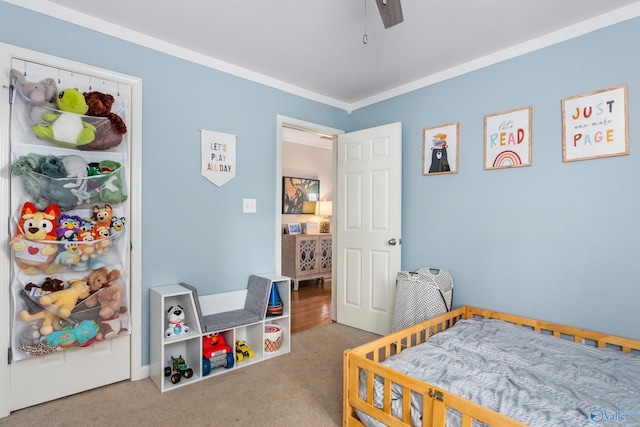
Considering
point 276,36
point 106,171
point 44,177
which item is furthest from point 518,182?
point 44,177

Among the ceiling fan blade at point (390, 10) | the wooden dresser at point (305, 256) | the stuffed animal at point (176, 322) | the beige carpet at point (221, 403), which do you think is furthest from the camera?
the wooden dresser at point (305, 256)

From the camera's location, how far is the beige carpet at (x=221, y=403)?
6.04 ft

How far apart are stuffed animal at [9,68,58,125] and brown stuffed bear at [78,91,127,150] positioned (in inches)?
6.7

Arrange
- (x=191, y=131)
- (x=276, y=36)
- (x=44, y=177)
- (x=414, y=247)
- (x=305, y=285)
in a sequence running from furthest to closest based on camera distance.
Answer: (x=305, y=285), (x=414, y=247), (x=191, y=131), (x=276, y=36), (x=44, y=177)

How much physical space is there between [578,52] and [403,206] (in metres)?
1.67

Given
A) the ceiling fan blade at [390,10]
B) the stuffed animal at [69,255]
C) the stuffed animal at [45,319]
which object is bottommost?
the stuffed animal at [45,319]

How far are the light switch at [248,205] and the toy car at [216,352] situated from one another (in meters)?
1.03

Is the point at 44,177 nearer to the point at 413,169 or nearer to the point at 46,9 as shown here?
the point at 46,9

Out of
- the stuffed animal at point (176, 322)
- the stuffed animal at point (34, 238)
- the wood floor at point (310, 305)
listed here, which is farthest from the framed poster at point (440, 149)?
the stuffed animal at point (34, 238)

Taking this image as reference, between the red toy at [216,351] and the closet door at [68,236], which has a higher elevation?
the closet door at [68,236]

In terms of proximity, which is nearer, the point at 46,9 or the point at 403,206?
the point at 46,9

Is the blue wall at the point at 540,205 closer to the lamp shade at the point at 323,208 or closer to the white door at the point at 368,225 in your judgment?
the white door at the point at 368,225

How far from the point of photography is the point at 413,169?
10.2ft

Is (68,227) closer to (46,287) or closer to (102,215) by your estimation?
(102,215)
